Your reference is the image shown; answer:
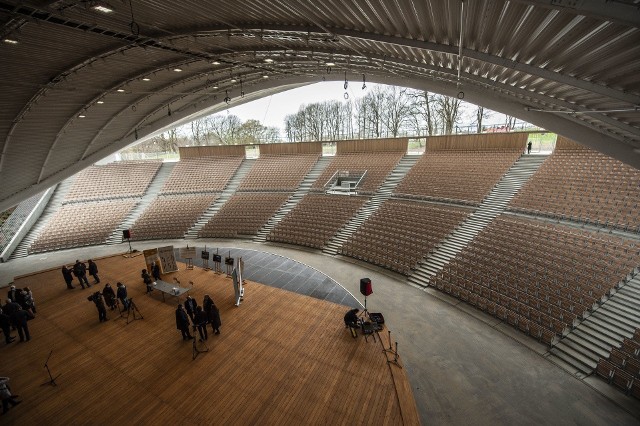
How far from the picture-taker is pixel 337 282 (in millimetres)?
13773

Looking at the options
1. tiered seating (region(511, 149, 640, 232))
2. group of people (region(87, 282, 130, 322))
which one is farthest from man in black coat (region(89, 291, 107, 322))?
tiered seating (region(511, 149, 640, 232))

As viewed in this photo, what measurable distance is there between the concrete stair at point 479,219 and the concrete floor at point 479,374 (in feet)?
4.79

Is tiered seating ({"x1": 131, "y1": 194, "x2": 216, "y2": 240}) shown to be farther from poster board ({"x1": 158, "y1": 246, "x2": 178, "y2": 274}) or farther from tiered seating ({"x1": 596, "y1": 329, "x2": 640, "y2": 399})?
tiered seating ({"x1": 596, "y1": 329, "x2": 640, "y2": 399})

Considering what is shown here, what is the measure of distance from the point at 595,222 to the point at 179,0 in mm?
19375

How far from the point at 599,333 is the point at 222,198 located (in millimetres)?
26601

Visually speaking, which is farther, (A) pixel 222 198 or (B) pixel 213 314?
(A) pixel 222 198

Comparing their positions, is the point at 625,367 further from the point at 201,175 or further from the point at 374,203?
the point at 201,175

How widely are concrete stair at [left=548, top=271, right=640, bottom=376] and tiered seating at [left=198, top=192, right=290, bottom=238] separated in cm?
1815

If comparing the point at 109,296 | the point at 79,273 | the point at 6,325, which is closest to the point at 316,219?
the point at 109,296

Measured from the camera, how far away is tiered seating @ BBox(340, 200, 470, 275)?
1541 cm

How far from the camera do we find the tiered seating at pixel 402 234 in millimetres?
15414

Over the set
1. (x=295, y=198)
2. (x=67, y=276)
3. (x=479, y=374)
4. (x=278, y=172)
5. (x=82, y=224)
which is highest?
(x=278, y=172)

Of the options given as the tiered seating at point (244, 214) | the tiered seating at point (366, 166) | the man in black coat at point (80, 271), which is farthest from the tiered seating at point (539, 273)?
the man in black coat at point (80, 271)

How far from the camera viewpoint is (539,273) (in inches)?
457
